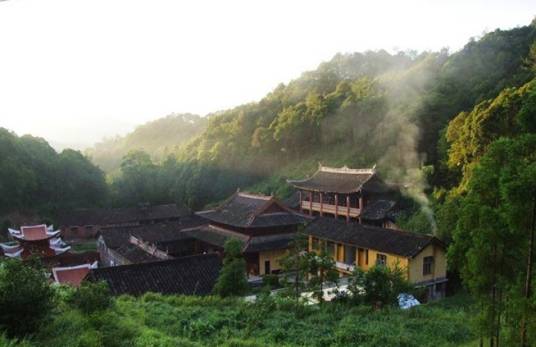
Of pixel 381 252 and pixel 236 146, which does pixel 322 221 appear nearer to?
pixel 381 252

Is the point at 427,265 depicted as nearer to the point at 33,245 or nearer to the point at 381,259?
the point at 381,259

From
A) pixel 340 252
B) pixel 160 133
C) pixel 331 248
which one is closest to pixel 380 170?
pixel 331 248

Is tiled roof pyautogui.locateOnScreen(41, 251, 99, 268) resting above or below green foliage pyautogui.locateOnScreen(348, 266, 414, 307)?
below

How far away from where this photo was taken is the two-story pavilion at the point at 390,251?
21094 millimetres

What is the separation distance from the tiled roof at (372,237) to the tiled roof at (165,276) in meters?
7.76

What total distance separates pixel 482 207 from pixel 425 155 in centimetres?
2688

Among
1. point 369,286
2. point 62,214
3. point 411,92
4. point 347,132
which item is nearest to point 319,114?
point 347,132

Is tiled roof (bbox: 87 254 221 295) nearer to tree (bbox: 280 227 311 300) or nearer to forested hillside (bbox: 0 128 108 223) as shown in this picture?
tree (bbox: 280 227 311 300)

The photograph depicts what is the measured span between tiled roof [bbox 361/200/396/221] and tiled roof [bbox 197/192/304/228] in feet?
15.3

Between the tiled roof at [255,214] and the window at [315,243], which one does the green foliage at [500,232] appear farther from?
the tiled roof at [255,214]

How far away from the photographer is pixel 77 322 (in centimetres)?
1012

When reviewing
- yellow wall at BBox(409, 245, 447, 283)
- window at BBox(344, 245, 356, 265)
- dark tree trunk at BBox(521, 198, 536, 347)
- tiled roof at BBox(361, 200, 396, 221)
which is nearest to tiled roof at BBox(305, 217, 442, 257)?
yellow wall at BBox(409, 245, 447, 283)

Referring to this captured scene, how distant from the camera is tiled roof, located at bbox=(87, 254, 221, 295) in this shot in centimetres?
1758

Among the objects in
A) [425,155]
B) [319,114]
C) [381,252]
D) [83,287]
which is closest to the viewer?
[83,287]
